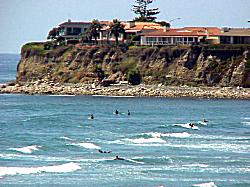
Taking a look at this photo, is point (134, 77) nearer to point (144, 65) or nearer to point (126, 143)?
A: point (144, 65)

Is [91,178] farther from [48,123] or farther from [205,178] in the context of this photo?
[48,123]

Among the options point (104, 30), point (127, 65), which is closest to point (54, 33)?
point (104, 30)

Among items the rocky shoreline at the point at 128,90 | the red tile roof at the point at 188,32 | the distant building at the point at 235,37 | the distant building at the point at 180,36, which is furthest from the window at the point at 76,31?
the distant building at the point at 235,37

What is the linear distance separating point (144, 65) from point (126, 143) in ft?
199

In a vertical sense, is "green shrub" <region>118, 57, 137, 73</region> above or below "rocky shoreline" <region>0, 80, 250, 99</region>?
above

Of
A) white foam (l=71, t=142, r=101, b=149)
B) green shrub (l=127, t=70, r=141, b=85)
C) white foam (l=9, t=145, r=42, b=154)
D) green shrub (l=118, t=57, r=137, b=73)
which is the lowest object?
white foam (l=71, t=142, r=101, b=149)

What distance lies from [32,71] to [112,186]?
91.8 m

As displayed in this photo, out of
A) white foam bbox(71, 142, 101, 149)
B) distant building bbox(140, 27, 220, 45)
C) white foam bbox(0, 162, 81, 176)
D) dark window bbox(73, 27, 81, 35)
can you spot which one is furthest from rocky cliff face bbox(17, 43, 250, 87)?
Result: white foam bbox(0, 162, 81, 176)

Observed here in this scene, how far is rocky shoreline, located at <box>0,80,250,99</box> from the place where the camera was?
385 ft

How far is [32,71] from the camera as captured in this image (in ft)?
466

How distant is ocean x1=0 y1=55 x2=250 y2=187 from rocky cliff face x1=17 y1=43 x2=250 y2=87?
Answer: 37.2 ft

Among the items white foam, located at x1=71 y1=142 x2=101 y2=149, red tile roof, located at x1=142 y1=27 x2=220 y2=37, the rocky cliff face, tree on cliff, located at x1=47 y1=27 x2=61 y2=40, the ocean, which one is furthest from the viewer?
tree on cliff, located at x1=47 y1=27 x2=61 y2=40

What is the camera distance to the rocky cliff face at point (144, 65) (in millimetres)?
123688

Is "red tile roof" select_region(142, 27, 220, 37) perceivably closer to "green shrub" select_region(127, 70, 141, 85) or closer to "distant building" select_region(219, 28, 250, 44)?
"distant building" select_region(219, 28, 250, 44)
